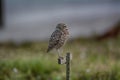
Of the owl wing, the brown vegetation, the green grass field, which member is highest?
the brown vegetation

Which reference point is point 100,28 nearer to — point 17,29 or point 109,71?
point 17,29

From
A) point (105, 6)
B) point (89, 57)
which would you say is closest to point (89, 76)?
point (89, 57)

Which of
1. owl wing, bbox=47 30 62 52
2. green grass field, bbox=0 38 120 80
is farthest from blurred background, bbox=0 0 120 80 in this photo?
owl wing, bbox=47 30 62 52

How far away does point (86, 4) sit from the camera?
14.5 meters

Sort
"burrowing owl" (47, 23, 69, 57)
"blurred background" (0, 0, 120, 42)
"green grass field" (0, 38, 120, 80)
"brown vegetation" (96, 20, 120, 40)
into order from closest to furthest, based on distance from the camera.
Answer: "burrowing owl" (47, 23, 69, 57)
"green grass field" (0, 38, 120, 80)
"blurred background" (0, 0, 120, 42)
"brown vegetation" (96, 20, 120, 40)

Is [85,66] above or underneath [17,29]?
underneath

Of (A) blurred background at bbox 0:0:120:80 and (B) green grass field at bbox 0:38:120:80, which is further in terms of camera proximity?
(A) blurred background at bbox 0:0:120:80

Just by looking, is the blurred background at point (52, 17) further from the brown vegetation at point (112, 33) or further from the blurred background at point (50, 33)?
the brown vegetation at point (112, 33)

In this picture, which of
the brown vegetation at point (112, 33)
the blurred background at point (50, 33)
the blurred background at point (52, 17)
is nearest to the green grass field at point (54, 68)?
the blurred background at point (50, 33)

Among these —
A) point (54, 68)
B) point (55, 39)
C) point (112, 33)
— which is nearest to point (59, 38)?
point (55, 39)

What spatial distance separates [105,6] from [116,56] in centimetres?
483

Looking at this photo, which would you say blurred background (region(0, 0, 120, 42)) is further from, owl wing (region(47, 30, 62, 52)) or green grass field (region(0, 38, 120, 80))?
owl wing (region(47, 30, 62, 52))

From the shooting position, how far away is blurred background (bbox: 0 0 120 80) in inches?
330

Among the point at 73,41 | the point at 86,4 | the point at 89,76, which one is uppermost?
the point at 86,4
